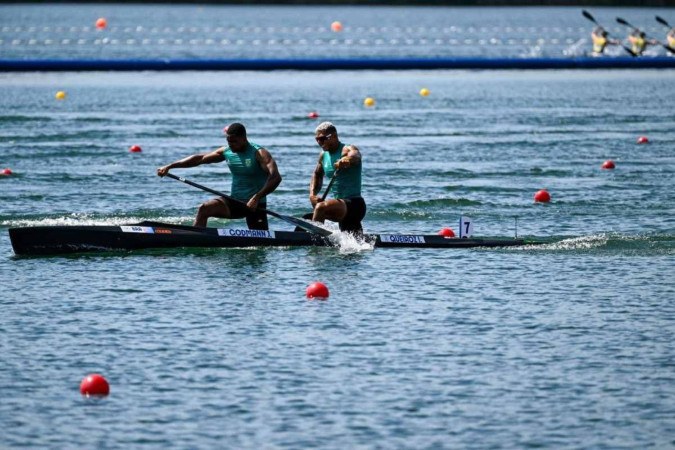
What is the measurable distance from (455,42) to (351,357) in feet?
192

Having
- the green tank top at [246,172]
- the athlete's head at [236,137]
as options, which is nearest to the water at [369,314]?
the green tank top at [246,172]

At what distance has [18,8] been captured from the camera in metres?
115

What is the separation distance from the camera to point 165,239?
1659cm

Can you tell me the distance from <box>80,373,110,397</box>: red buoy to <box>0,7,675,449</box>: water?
0.36 ft

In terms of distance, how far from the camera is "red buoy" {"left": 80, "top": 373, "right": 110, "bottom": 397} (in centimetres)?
1086

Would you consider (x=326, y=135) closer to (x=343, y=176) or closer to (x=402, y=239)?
(x=343, y=176)

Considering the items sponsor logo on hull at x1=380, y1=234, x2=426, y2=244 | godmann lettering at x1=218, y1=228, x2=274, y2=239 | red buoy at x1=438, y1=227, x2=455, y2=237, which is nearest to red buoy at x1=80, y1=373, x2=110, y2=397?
godmann lettering at x1=218, y1=228, x2=274, y2=239

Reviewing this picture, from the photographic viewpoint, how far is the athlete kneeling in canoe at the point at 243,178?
1661 centimetres

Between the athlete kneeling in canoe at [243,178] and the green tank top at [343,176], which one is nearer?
the athlete kneeling in canoe at [243,178]

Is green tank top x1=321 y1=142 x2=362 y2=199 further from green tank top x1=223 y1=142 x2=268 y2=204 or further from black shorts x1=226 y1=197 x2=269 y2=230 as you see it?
black shorts x1=226 y1=197 x2=269 y2=230

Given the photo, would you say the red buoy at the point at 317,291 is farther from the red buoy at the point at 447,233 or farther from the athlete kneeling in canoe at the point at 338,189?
the red buoy at the point at 447,233

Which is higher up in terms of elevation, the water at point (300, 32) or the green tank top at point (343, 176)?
the water at point (300, 32)

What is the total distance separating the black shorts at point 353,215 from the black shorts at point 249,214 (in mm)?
918

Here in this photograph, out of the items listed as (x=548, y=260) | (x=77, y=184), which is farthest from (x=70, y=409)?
(x=77, y=184)
